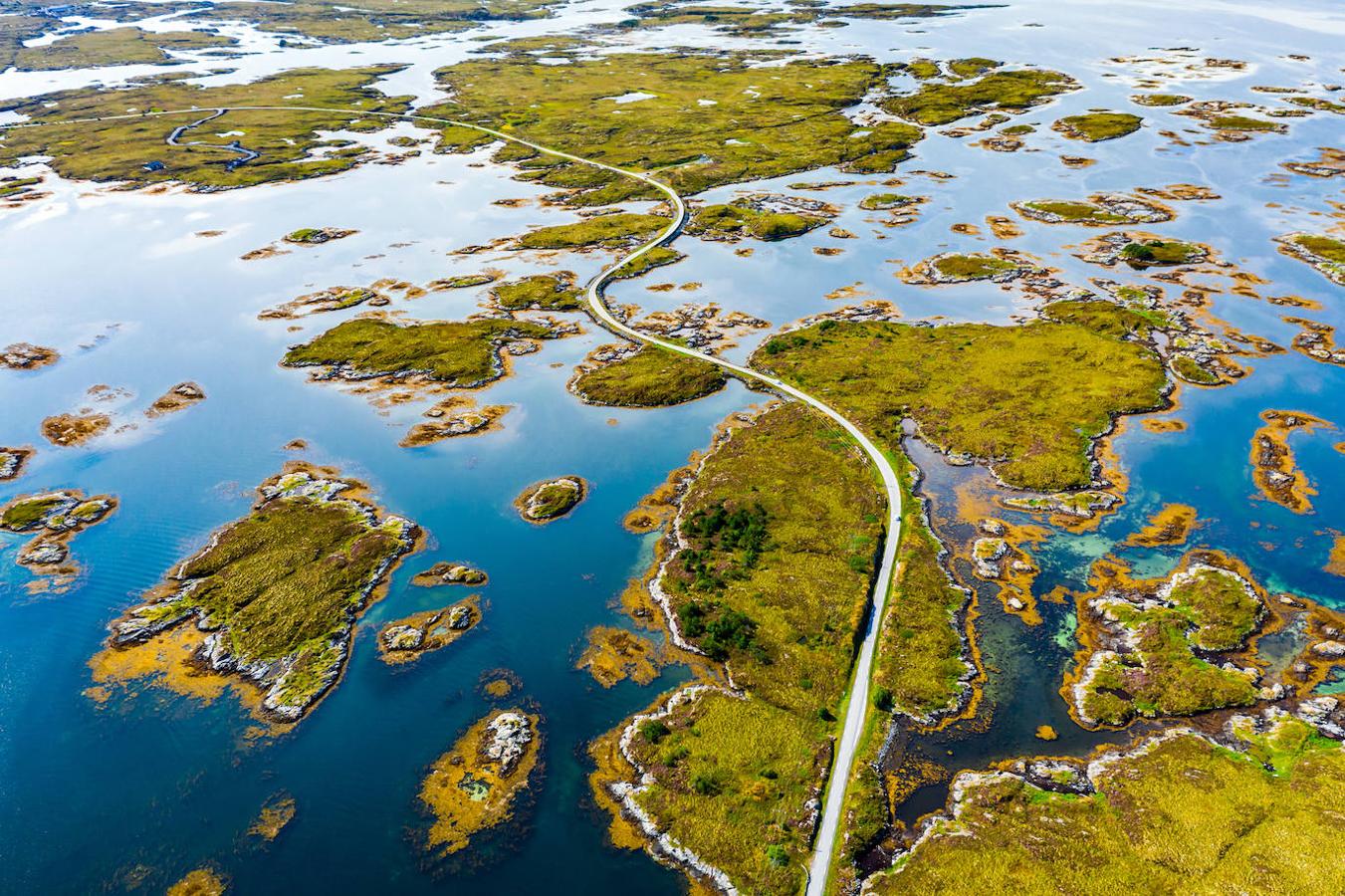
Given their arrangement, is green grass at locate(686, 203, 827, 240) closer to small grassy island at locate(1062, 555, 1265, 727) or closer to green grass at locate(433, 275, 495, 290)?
green grass at locate(433, 275, 495, 290)

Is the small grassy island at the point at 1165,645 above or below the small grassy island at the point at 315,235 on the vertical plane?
below

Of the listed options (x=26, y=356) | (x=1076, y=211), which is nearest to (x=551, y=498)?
(x=26, y=356)

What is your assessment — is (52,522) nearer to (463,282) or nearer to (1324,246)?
(463,282)

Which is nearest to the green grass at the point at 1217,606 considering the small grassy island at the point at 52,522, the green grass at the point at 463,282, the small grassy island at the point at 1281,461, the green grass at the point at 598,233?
the small grassy island at the point at 1281,461

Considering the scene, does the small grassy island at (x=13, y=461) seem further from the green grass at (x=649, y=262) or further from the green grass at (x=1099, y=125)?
the green grass at (x=1099, y=125)

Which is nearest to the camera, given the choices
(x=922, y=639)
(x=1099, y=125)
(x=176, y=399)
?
(x=922, y=639)

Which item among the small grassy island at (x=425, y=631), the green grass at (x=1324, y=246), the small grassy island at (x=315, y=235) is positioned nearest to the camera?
the small grassy island at (x=425, y=631)

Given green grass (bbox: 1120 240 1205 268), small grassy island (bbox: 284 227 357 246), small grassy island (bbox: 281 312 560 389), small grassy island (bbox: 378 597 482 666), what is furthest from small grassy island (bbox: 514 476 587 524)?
green grass (bbox: 1120 240 1205 268)
